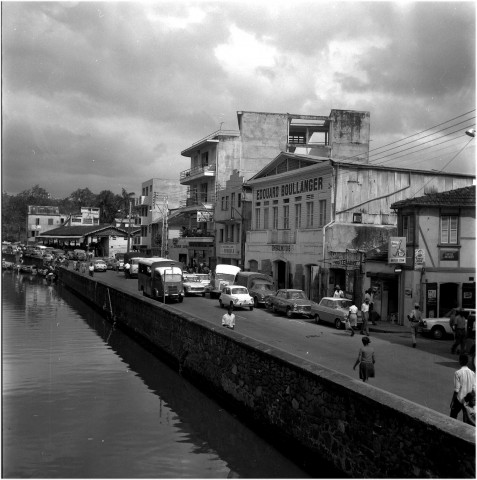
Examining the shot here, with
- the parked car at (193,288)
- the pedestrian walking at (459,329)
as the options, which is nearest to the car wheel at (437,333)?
the pedestrian walking at (459,329)

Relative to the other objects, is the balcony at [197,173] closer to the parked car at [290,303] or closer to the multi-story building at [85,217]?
the parked car at [290,303]

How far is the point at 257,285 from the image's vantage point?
41.1 metres

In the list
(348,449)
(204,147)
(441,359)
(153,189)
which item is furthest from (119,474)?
(153,189)

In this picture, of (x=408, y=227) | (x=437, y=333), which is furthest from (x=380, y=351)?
(x=408, y=227)

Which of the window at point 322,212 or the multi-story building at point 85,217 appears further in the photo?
the multi-story building at point 85,217

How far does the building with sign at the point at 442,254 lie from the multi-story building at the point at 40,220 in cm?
12042

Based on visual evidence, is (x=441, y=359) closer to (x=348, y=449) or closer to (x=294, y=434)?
(x=294, y=434)

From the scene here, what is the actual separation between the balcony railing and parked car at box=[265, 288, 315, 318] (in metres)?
32.7

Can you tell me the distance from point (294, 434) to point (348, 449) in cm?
245

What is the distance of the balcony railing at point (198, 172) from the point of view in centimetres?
6812

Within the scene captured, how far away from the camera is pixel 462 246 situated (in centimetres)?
3191

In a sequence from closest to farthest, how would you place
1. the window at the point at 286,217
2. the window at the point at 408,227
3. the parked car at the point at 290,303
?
1. the window at the point at 408,227
2. the parked car at the point at 290,303
3. the window at the point at 286,217

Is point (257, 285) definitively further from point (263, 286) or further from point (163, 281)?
point (163, 281)

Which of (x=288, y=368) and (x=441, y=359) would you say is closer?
(x=288, y=368)
